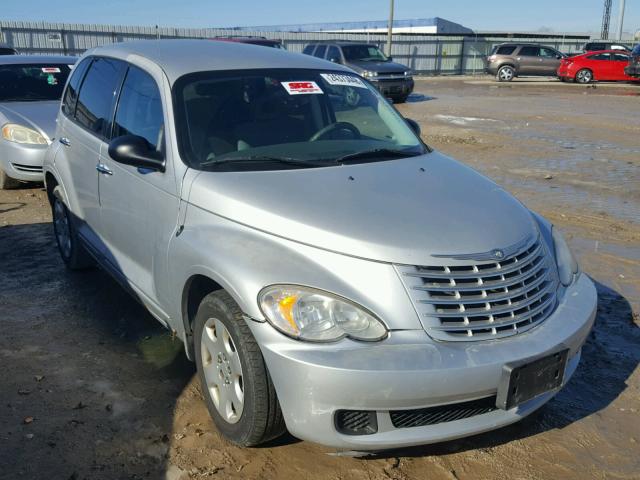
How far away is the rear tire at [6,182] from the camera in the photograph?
828cm

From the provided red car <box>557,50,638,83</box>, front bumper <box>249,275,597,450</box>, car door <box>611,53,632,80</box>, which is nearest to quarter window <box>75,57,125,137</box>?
front bumper <box>249,275,597,450</box>

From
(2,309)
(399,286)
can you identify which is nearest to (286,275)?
(399,286)

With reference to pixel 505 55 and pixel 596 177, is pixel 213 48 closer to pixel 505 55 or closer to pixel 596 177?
pixel 596 177

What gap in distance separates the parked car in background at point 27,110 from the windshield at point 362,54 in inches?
482

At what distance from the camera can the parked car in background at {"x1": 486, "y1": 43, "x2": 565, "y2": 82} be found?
30.9 m

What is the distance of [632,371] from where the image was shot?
12.7ft

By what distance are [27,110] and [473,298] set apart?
7194 millimetres

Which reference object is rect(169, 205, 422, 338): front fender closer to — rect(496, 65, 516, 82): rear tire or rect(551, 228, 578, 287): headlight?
rect(551, 228, 578, 287): headlight

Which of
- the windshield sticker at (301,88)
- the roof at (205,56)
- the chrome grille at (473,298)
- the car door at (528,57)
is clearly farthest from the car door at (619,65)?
the chrome grille at (473,298)

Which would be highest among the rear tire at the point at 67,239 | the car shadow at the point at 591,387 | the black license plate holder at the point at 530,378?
the black license plate holder at the point at 530,378

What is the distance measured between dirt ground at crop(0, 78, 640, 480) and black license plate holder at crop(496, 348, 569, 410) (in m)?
0.45

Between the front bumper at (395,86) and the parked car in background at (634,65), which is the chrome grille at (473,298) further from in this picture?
the parked car in background at (634,65)

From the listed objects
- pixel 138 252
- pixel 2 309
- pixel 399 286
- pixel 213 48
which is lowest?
pixel 2 309

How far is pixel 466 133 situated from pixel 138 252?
10848mm
